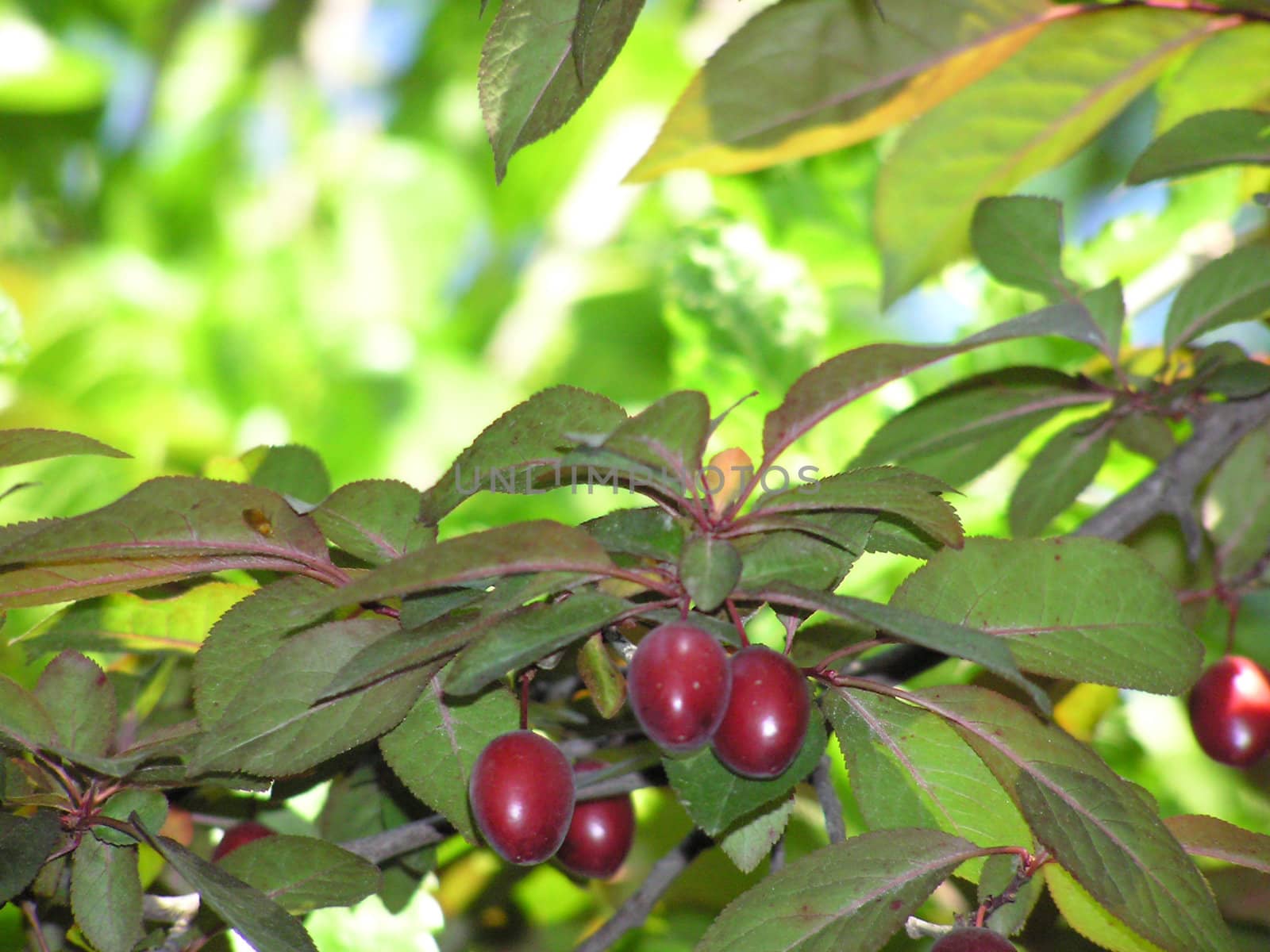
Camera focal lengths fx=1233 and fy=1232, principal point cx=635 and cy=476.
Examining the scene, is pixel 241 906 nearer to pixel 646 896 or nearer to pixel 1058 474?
pixel 646 896

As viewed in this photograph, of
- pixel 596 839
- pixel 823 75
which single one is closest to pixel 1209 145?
pixel 823 75

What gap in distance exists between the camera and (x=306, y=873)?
466mm

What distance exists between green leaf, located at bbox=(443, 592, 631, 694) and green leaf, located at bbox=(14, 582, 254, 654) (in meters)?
0.23

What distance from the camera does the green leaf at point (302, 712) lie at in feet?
1.31

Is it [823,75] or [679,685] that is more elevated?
[823,75]

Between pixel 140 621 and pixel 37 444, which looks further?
pixel 140 621

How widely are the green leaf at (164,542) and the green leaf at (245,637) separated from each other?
1 cm

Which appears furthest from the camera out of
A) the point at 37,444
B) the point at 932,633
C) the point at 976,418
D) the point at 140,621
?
the point at 976,418

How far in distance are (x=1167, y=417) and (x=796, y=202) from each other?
563 mm

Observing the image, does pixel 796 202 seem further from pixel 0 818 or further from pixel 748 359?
pixel 0 818

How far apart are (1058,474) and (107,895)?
49 cm

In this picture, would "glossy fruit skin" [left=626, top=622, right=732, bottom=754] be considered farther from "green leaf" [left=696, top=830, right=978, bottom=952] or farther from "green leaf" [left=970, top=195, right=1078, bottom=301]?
"green leaf" [left=970, top=195, right=1078, bottom=301]

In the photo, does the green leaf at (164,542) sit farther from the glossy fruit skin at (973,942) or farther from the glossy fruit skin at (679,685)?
the glossy fruit skin at (973,942)

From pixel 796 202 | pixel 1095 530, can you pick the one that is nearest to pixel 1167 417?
pixel 1095 530
